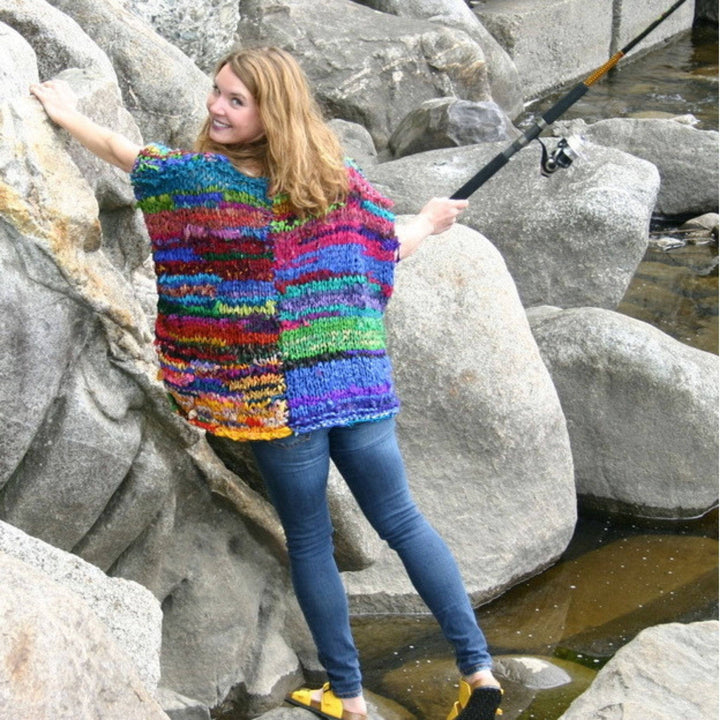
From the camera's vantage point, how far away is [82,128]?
132 inches

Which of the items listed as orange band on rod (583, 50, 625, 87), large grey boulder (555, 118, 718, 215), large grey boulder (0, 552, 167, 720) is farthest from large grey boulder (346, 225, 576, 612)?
large grey boulder (555, 118, 718, 215)

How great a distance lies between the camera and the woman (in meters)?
3.12

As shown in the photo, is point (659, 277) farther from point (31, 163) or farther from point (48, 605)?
point (48, 605)

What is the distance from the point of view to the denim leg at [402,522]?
3242mm

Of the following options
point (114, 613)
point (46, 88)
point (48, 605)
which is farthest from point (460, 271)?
point (48, 605)

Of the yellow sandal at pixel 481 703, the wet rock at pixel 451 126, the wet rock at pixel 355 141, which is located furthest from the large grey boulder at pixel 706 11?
the yellow sandal at pixel 481 703

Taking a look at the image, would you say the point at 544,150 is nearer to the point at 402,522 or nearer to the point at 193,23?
the point at 402,522

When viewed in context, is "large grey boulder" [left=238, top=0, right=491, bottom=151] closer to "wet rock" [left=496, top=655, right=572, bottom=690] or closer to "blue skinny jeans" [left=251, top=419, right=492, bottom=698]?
"wet rock" [left=496, top=655, right=572, bottom=690]

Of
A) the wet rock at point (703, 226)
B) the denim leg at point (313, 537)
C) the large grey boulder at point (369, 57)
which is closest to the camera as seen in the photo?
the denim leg at point (313, 537)

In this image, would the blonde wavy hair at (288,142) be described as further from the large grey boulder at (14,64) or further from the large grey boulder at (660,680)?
the large grey boulder at (660,680)

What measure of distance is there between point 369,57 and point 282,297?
260 inches

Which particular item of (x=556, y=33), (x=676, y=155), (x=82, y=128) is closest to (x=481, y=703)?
(x=82, y=128)

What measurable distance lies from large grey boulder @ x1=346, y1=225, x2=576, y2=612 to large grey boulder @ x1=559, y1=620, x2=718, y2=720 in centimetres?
121

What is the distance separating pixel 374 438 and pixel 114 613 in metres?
0.71
